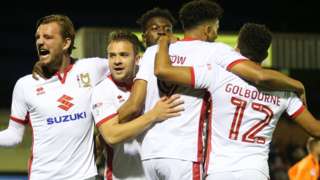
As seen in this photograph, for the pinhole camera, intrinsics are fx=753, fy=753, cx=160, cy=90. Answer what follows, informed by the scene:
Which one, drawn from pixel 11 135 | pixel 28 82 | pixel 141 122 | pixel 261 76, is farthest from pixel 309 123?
pixel 11 135

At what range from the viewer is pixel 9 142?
4.80m

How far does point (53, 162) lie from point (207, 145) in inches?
38.3

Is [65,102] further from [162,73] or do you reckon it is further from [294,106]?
[294,106]

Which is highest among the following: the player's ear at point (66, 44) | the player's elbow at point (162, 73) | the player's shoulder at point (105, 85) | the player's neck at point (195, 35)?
the player's neck at point (195, 35)

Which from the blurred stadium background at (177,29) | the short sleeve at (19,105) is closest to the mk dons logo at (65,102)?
the short sleeve at (19,105)

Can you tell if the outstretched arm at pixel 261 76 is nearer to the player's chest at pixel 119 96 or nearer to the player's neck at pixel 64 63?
the player's chest at pixel 119 96

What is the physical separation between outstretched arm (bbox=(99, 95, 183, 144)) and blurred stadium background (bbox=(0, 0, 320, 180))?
7368 mm

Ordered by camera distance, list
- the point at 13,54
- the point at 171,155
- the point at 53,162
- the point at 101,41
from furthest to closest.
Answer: the point at 13,54
the point at 101,41
the point at 53,162
the point at 171,155

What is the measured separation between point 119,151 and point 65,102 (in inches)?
18.5

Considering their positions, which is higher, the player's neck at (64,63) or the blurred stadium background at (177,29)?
the player's neck at (64,63)

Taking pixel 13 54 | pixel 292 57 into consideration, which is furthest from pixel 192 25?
pixel 13 54

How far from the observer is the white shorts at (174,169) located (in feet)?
14.2

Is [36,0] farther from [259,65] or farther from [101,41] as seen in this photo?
[259,65]

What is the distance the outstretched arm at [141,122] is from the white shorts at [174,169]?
0.20 metres
